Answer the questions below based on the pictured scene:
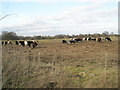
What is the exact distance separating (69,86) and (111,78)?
1376mm

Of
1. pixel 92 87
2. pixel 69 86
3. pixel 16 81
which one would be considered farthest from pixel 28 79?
pixel 92 87

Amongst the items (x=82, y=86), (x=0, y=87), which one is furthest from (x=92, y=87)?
(x=0, y=87)

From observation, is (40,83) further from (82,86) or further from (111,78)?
(111,78)

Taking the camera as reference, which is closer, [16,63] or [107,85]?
[107,85]

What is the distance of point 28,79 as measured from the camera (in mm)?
6230

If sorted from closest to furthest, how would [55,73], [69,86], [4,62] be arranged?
[69,86] < [55,73] < [4,62]

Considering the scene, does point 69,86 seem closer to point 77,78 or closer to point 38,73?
point 77,78

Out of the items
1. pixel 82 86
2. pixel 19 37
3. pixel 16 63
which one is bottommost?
pixel 82 86

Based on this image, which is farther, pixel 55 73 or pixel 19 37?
pixel 19 37

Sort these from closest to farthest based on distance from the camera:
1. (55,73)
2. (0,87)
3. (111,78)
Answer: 1. (0,87)
2. (111,78)
3. (55,73)

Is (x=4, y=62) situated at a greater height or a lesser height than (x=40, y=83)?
greater

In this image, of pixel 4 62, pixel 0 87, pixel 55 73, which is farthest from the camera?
pixel 4 62

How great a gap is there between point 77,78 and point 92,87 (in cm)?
122

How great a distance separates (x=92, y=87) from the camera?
216 inches
